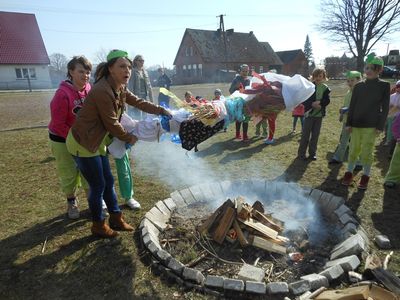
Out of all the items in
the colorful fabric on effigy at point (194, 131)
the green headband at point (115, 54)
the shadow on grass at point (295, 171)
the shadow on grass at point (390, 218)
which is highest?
the green headband at point (115, 54)

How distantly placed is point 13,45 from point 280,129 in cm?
3427

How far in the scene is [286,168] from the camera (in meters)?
6.27

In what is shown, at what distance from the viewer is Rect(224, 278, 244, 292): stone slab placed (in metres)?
2.92

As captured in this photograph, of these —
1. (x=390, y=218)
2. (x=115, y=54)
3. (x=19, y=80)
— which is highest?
(x=115, y=54)

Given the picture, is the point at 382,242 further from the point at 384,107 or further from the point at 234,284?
the point at 384,107

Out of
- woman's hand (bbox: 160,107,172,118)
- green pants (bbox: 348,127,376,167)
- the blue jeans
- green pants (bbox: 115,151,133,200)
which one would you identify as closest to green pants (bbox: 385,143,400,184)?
green pants (bbox: 348,127,376,167)

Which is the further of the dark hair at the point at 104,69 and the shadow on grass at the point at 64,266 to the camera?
the dark hair at the point at 104,69

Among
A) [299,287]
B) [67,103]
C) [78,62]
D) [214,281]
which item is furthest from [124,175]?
[299,287]

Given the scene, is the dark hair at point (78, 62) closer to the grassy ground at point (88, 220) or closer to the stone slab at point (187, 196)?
the grassy ground at point (88, 220)

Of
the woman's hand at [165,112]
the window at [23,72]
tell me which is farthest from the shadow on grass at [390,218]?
the window at [23,72]

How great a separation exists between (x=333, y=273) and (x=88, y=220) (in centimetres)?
312

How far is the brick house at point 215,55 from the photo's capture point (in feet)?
144

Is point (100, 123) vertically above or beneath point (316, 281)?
above

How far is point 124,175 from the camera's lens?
4492 mm
